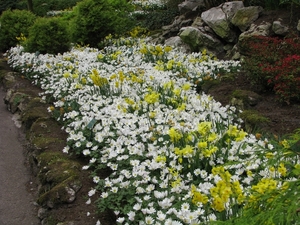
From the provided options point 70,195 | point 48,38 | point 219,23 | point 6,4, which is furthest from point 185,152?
point 6,4

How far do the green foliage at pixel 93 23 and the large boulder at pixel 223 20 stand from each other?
8.66 ft

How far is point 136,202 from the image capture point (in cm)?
301

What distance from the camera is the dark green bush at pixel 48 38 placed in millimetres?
9178

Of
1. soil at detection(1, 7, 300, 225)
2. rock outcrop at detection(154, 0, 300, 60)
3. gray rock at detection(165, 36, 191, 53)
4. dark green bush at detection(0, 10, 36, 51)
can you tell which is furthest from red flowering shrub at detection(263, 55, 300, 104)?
dark green bush at detection(0, 10, 36, 51)

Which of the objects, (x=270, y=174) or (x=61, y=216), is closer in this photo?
(x=270, y=174)

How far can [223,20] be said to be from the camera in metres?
8.56

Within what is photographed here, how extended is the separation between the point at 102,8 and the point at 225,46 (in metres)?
3.56

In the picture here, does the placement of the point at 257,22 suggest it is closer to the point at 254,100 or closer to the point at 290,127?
the point at 254,100

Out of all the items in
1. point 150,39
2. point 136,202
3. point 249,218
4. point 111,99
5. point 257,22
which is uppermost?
point 249,218

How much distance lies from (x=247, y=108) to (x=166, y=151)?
2130mm

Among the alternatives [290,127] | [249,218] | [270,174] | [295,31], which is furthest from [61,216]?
[295,31]

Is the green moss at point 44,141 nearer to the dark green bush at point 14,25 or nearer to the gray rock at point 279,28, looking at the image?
the gray rock at point 279,28

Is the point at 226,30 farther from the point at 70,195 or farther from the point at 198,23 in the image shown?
the point at 70,195

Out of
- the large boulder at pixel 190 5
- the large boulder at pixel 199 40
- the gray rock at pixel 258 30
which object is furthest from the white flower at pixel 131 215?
the large boulder at pixel 190 5
